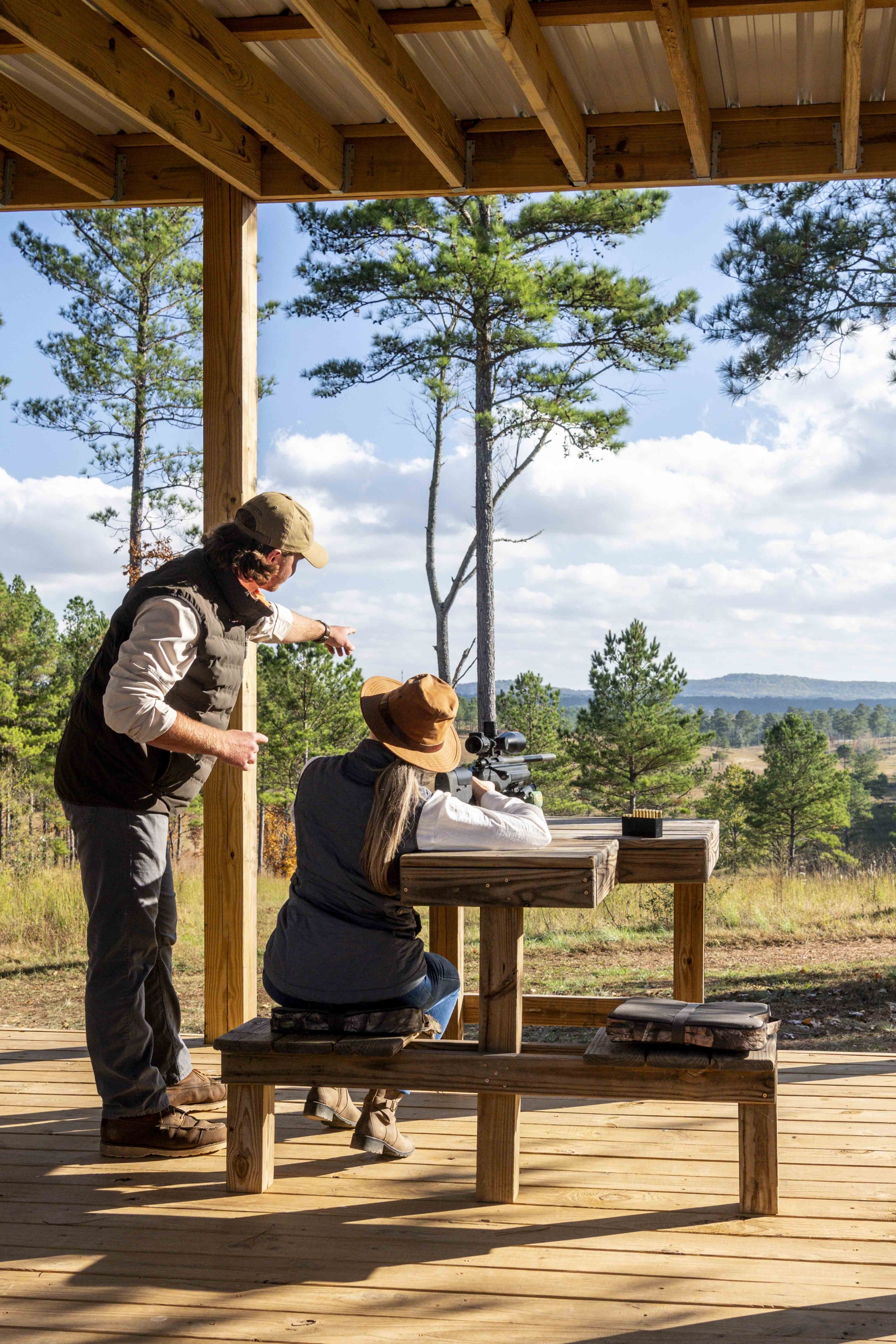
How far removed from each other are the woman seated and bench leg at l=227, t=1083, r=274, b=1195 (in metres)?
0.22

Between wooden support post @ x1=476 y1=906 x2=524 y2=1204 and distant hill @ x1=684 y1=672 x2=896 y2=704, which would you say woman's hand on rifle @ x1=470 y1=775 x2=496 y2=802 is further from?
distant hill @ x1=684 y1=672 x2=896 y2=704

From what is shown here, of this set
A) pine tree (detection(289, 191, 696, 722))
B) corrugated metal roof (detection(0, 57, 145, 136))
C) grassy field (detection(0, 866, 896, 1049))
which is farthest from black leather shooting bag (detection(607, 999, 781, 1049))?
pine tree (detection(289, 191, 696, 722))

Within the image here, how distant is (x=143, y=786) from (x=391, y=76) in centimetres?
194

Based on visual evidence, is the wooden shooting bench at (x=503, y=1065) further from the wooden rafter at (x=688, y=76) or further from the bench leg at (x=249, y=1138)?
the wooden rafter at (x=688, y=76)

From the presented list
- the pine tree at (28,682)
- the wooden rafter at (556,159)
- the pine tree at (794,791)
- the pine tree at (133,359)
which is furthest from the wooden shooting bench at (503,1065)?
the pine tree at (794,791)

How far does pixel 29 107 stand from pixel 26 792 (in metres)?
19.2

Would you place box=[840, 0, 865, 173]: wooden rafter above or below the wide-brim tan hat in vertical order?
above

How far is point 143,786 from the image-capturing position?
9.53 ft

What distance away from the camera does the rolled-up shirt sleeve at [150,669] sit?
2.67 metres

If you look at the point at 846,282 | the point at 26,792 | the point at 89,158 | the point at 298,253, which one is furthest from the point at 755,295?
the point at 26,792

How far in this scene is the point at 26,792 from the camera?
2123cm

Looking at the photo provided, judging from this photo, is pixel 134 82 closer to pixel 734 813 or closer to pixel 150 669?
pixel 150 669

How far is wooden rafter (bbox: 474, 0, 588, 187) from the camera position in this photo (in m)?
2.74

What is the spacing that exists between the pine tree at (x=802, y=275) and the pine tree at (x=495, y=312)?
83.2 inches
